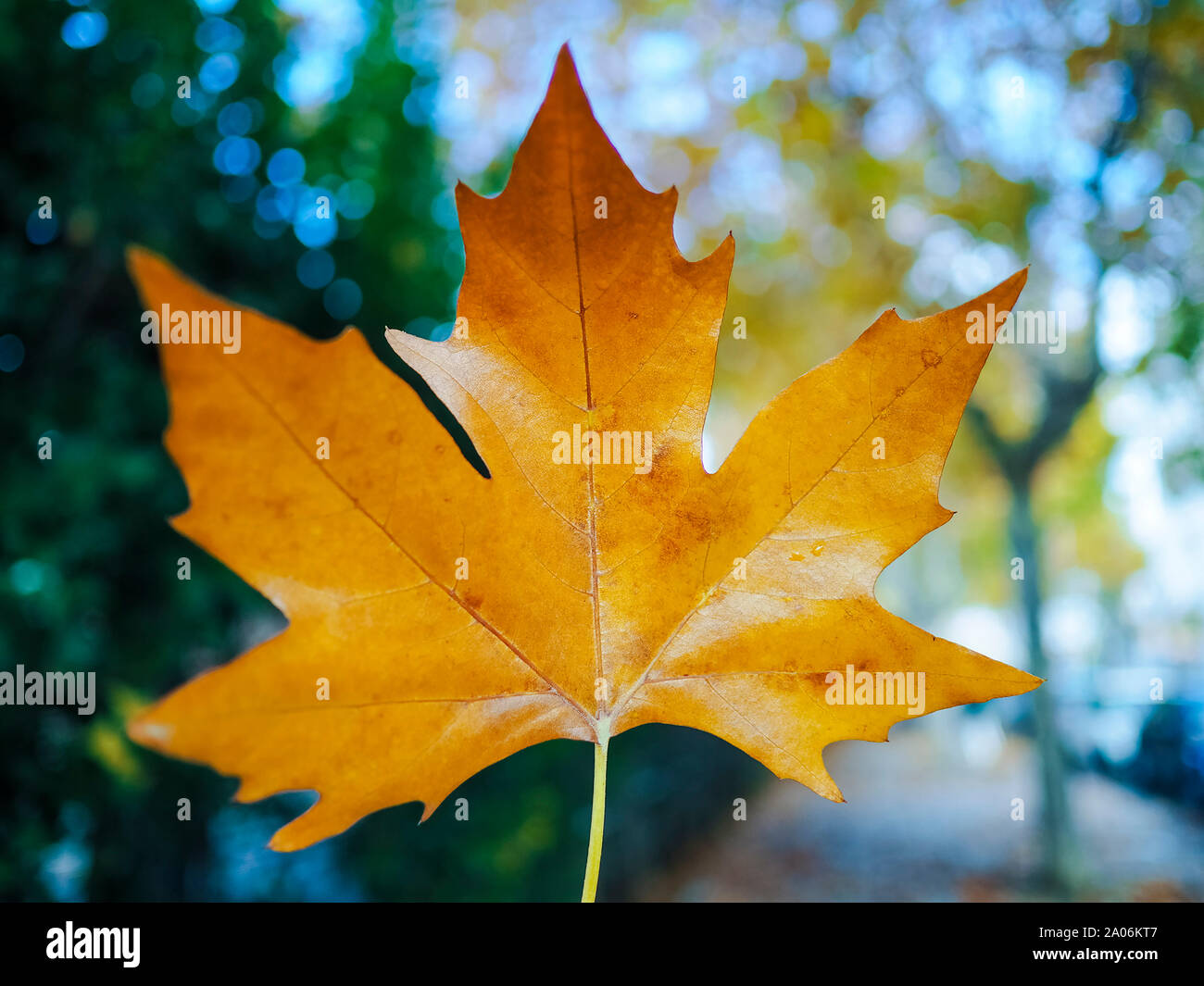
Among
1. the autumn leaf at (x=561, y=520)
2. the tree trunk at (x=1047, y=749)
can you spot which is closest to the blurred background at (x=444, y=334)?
the tree trunk at (x=1047, y=749)

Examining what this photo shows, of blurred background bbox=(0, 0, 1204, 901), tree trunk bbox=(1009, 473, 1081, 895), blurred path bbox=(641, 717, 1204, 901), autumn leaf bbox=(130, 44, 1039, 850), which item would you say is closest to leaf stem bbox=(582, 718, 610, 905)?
autumn leaf bbox=(130, 44, 1039, 850)

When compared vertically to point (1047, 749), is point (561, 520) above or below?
above

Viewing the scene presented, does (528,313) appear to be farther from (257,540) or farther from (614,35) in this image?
(614,35)

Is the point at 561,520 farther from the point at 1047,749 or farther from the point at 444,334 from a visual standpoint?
the point at 1047,749

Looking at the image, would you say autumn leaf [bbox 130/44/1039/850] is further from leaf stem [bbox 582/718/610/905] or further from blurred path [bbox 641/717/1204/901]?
blurred path [bbox 641/717/1204/901]

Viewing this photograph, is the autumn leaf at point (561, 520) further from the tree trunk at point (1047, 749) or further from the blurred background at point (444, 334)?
the tree trunk at point (1047, 749)

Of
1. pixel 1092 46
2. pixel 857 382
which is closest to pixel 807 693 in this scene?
pixel 857 382

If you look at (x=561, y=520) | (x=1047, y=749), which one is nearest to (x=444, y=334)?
(x=561, y=520)
